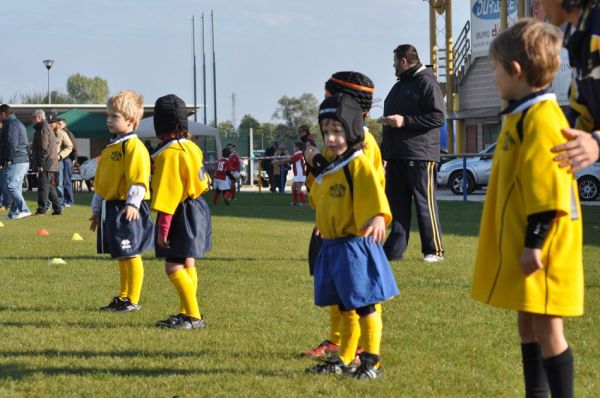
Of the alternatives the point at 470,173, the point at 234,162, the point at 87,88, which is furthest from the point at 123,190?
the point at 87,88

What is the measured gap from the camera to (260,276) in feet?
31.3

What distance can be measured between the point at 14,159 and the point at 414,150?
10177 millimetres

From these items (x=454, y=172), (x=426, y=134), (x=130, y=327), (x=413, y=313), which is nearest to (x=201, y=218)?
(x=130, y=327)

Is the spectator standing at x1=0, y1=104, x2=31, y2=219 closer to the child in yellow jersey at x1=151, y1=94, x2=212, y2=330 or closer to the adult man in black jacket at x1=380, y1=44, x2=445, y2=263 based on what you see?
the adult man in black jacket at x1=380, y1=44, x2=445, y2=263

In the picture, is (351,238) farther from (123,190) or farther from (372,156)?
(123,190)

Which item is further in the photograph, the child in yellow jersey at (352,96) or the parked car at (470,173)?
the parked car at (470,173)

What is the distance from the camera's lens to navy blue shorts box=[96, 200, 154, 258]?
7391mm

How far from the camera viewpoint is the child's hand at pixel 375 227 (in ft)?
16.5

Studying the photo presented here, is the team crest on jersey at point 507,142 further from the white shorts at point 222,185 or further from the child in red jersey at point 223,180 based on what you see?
the white shorts at point 222,185

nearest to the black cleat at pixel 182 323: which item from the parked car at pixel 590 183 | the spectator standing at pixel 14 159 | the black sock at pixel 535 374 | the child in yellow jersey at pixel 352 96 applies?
the child in yellow jersey at pixel 352 96

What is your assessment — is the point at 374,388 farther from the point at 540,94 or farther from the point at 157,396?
the point at 540,94

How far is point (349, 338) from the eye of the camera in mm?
5375

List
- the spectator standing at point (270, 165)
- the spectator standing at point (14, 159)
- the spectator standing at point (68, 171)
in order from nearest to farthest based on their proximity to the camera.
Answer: the spectator standing at point (14, 159), the spectator standing at point (68, 171), the spectator standing at point (270, 165)

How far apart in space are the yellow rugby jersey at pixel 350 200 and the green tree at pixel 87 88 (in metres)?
152
